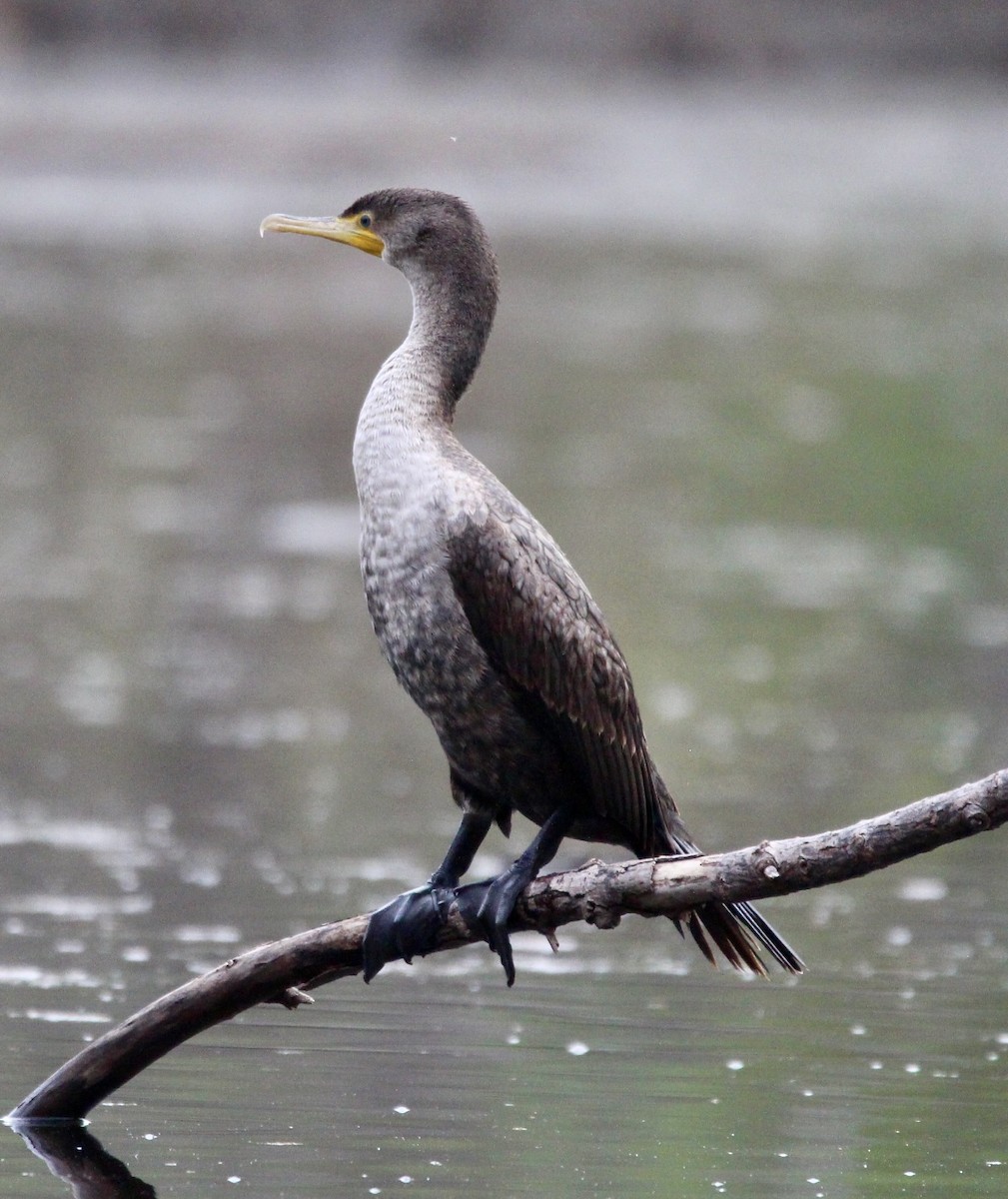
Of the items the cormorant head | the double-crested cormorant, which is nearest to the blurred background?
the double-crested cormorant

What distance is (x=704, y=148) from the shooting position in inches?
1182

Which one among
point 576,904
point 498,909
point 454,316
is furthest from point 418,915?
point 454,316

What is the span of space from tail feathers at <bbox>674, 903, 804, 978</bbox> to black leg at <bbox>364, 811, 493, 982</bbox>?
0.45m

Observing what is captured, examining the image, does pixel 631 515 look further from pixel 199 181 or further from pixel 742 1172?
pixel 199 181

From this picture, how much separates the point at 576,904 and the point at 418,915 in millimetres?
395

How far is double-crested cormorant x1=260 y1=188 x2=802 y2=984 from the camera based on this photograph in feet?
15.7

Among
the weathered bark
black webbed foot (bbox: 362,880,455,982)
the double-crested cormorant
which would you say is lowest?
the weathered bark

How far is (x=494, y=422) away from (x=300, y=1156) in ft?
36.3

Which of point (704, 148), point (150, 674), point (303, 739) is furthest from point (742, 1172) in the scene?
point (704, 148)

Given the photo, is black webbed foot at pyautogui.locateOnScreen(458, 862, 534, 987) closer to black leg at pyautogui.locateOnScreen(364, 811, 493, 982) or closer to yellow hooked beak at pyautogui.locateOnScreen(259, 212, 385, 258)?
black leg at pyautogui.locateOnScreen(364, 811, 493, 982)

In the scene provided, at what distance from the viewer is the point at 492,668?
15.9ft

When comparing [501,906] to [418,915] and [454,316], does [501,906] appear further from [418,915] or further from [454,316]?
[454,316]

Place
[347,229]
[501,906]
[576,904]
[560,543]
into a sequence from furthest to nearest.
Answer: [560,543], [347,229], [501,906], [576,904]

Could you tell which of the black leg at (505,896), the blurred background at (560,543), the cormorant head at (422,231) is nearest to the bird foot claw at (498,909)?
the black leg at (505,896)
